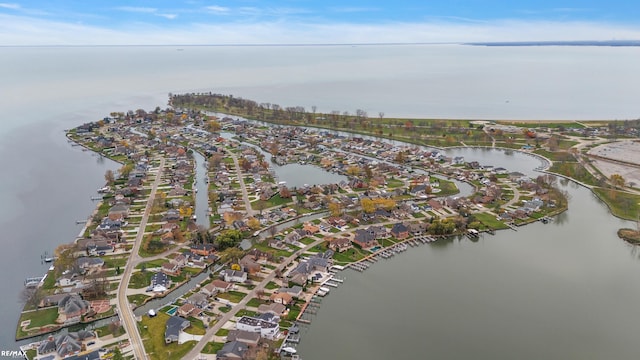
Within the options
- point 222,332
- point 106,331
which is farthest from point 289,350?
point 106,331

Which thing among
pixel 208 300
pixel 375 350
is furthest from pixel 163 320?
pixel 375 350

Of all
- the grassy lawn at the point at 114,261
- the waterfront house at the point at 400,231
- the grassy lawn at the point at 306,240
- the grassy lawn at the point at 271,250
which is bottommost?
the grassy lawn at the point at 114,261

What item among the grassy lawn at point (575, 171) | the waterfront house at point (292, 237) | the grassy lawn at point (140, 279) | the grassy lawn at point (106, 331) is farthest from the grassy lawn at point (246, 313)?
the grassy lawn at point (575, 171)

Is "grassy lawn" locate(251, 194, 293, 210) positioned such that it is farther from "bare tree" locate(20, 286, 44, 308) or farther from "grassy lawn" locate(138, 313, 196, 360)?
"bare tree" locate(20, 286, 44, 308)

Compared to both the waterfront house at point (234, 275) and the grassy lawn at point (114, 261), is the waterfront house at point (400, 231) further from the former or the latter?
the grassy lawn at point (114, 261)

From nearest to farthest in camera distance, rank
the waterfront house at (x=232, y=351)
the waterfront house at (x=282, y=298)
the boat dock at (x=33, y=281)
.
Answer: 1. the waterfront house at (x=232, y=351)
2. the waterfront house at (x=282, y=298)
3. the boat dock at (x=33, y=281)

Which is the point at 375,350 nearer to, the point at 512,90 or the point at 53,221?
the point at 53,221

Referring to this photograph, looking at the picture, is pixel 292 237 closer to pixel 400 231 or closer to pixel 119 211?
pixel 400 231
